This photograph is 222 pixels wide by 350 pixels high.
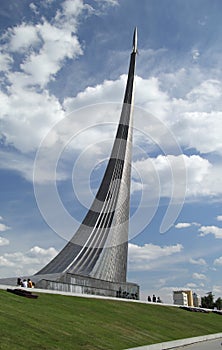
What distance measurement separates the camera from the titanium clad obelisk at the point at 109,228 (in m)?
32.6

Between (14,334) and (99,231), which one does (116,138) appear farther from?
(14,334)

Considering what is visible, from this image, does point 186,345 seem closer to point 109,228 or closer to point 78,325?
point 78,325

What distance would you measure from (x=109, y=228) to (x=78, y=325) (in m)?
25.1

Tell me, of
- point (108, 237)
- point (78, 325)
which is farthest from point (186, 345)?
point (108, 237)

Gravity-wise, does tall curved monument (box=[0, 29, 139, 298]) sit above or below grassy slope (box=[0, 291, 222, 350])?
A: above

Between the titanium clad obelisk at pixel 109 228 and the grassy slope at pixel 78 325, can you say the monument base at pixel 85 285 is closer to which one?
the titanium clad obelisk at pixel 109 228

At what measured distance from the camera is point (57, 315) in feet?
39.7

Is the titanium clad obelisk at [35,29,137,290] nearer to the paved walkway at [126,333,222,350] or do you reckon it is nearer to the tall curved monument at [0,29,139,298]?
the tall curved monument at [0,29,139,298]

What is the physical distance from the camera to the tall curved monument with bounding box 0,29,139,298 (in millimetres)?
29809

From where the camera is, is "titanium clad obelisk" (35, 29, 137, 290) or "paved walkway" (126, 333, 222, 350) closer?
"paved walkway" (126, 333, 222, 350)

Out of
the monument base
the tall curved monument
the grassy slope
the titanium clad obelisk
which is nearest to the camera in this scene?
the grassy slope

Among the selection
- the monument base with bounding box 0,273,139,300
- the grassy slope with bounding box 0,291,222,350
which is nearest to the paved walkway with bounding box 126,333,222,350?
the grassy slope with bounding box 0,291,222,350

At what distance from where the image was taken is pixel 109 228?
36.5m

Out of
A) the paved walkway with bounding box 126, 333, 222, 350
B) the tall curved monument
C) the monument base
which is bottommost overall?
the paved walkway with bounding box 126, 333, 222, 350
